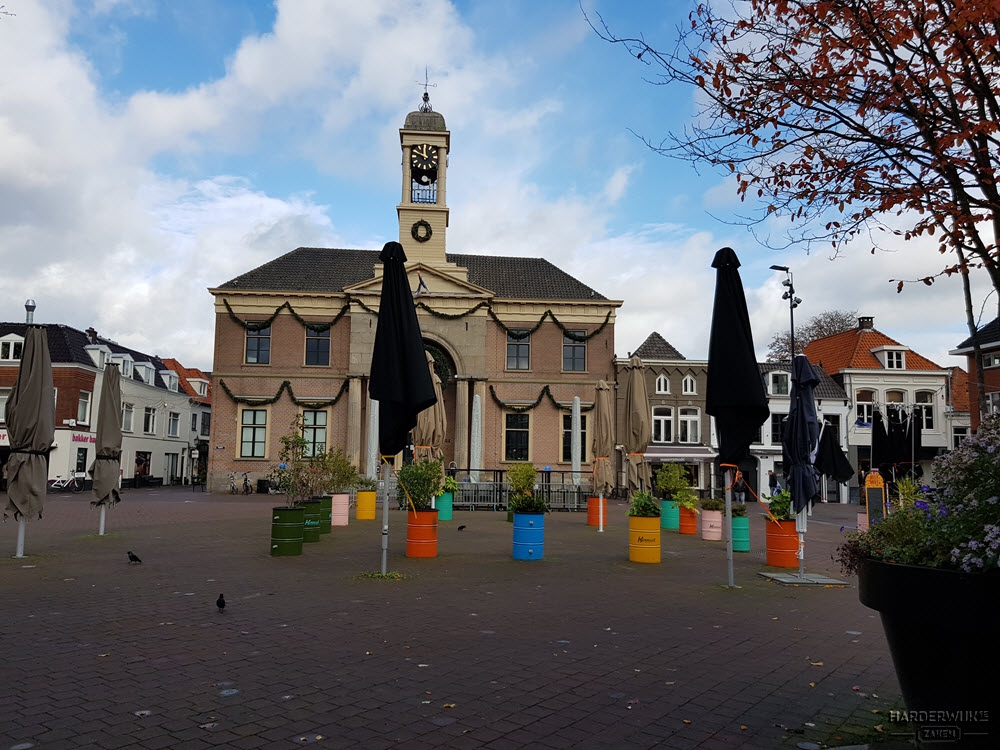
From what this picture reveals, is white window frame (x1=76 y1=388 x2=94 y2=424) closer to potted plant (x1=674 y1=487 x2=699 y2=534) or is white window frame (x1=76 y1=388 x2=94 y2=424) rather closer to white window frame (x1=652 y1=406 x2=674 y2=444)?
white window frame (x1=652 y1=406 x2=674 y2=444)

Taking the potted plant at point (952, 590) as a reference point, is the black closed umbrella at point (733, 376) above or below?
above

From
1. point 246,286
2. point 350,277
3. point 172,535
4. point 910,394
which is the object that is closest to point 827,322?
point 910,394

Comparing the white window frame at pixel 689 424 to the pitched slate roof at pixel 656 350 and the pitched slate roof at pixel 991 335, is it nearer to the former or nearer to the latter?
the pitched slate roof at pixel 656 350

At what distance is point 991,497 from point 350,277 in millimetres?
37943

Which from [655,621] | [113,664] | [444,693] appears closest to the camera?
[444,693]

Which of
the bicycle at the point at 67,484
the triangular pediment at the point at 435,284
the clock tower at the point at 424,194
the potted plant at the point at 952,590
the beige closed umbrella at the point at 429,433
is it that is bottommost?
the bicycle at the point at 67,484

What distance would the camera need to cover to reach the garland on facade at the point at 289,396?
36.4m

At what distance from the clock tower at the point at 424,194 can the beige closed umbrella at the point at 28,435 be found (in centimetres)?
2772

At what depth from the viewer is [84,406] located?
3997 centimetres

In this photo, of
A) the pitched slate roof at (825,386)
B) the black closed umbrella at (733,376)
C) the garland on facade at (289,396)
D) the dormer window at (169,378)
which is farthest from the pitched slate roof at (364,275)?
the black closed umbrella at (733,376)

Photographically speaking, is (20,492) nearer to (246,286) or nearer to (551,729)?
(551,729)

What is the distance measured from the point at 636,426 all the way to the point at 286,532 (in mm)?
8768

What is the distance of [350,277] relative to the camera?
39438mm

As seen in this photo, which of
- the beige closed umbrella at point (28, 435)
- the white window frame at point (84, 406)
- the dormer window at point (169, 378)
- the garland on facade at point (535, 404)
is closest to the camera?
the beige closed umbrella at point (28, 435)
